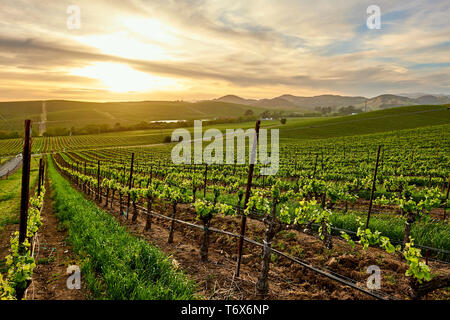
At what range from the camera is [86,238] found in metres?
8.69

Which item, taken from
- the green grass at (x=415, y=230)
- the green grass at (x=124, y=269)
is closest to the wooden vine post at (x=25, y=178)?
the green grass at (x=124, y=269)

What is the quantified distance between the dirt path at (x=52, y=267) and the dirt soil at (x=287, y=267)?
9.18ft

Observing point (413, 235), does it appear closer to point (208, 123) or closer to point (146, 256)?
point (146, 256)

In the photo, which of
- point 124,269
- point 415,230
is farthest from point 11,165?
point 415,230

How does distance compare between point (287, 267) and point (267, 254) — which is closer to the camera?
point (267, 254)

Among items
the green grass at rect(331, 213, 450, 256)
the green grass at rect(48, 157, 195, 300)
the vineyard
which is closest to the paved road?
the vineyard

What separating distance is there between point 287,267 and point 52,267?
734cm

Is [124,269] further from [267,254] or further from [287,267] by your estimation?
[287,267]

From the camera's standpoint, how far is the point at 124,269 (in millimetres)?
6156

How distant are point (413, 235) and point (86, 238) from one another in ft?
38.7

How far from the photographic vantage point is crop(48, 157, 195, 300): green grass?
208 inches

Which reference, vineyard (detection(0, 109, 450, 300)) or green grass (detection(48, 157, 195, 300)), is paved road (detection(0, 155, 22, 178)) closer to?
vineyard (detection(0, 109, 450, 300))

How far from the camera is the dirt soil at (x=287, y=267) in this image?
628 cm
